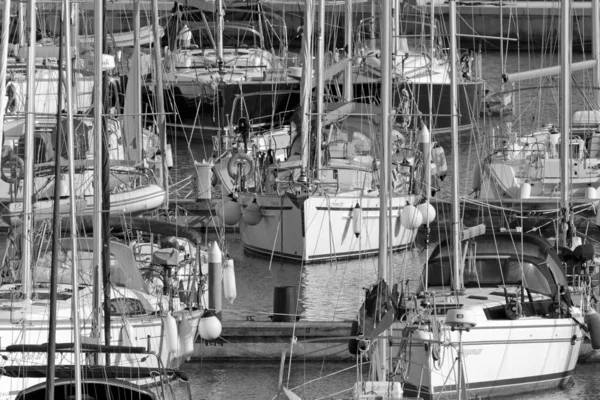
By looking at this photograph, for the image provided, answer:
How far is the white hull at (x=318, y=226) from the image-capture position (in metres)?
31.0

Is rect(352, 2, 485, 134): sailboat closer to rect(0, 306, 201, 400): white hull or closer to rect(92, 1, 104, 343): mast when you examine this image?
rect(0, 306, 201, 400): white hull

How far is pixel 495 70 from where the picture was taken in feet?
211

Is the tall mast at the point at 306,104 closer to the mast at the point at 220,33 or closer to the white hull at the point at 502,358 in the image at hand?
the white hull at the point at 502,358

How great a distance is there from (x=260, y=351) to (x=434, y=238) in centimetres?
1096

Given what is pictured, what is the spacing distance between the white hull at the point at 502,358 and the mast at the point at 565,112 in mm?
4403

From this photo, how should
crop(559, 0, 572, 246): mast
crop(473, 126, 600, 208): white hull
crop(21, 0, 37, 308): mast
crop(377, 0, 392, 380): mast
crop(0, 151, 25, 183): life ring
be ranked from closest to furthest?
crop(377, 0, 392, 380): mast, crop(21, 0, 37, 308): mast, crop(559, 0, 572, 246): mast, crop(0, 151, 25, 183): life ring, crop(473, 126, 600, 208): white hull

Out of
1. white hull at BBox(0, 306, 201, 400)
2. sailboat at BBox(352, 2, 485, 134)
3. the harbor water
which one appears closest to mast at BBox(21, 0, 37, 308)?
white hull at BBox(0, 306, 201, 400)

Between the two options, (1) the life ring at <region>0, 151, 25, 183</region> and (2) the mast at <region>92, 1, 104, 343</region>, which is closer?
(2) the mast at <region>92, 1, 104, 343</region>

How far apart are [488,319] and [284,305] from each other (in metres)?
4.42

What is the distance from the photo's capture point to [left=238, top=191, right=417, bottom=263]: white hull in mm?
31031

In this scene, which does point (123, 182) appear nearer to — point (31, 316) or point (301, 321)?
point (301, 321)

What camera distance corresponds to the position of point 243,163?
3325cm

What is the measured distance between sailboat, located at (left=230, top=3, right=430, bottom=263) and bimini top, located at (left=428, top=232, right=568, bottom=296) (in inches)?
266

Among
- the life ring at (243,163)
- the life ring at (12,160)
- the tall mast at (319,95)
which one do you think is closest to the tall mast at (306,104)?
the tall mast at (319,95)
